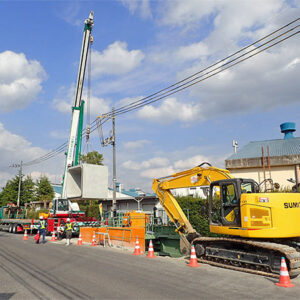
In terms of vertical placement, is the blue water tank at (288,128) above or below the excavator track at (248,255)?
above

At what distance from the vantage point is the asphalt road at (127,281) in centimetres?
677

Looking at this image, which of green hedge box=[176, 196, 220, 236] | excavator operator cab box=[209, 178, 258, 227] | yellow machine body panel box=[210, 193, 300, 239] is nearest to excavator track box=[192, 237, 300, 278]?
yellow machine body panel box=[210, 193, 300, 239]

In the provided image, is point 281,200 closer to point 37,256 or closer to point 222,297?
point 222,297

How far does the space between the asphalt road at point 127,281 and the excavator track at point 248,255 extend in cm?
41

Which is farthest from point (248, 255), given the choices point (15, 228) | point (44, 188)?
point (44, 188)

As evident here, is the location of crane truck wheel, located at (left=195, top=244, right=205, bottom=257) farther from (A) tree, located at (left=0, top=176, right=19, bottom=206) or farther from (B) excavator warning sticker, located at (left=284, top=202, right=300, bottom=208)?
(A) tree, located at (left=0, top=176, right=19, bottom=206)

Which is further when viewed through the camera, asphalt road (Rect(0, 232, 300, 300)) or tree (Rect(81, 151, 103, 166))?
tree (Rect(81, 151, 103, 166))

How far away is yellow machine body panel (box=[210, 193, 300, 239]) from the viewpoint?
29.2 feet

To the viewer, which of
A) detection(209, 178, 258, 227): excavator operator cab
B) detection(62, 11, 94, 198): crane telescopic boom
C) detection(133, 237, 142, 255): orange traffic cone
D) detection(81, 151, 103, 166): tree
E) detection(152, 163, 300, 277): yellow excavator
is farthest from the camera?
detection(81, 151, 103, 166): tree

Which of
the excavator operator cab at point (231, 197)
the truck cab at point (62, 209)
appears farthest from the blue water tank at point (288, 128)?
the excavator operator cab at point (231, 197)

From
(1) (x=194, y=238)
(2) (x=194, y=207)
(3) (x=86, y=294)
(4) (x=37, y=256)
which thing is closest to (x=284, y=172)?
(2) (x=194, y=207)

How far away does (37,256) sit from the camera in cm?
1252

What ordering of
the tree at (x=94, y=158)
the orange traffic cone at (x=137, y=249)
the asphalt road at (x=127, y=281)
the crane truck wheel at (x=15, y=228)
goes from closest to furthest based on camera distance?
the asphalt road at (x=127, y=281)
the orange traffic cone at (x=137, y=249)
the crane truck wheel at (x=15, y=228)
the tree at (x=94, y=158)

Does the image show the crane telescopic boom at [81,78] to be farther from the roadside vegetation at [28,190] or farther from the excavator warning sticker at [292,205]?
the roadside vegetation at [28,190]
